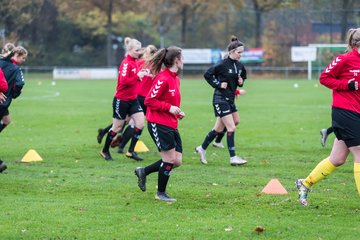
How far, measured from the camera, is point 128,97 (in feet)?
43.5

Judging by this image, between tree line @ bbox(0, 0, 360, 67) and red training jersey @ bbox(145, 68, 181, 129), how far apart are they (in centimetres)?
4886

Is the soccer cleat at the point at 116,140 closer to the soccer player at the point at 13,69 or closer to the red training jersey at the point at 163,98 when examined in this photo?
the soccer player at the point at 13,69

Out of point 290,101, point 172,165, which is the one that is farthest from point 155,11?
point 172,165

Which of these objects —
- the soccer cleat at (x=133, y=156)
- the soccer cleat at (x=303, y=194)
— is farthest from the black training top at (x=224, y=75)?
the soccer cleat at (x=303, y=194)

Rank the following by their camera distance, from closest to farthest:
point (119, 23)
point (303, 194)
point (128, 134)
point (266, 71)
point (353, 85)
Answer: point (353, 85) → point (303, 194) → point (128, 134) → point (266, 71) → point (119, 23)

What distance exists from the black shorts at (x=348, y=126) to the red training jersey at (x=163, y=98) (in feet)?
6.52

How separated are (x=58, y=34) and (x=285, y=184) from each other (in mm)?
59091

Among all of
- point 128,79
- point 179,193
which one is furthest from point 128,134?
point 179,193

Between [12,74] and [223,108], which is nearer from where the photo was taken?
[12,74]

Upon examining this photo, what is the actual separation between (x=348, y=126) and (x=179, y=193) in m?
2.50

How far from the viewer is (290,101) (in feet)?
94.6

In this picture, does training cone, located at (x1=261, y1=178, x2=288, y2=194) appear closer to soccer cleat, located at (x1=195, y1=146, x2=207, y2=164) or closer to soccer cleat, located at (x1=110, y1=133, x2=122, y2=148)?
soccer cleat, located at (x1=195, y1=146, x2=207, y2=164)

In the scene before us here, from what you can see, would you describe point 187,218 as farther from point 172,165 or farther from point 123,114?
point 123,114

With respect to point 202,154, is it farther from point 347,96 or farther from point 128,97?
point 347,96
